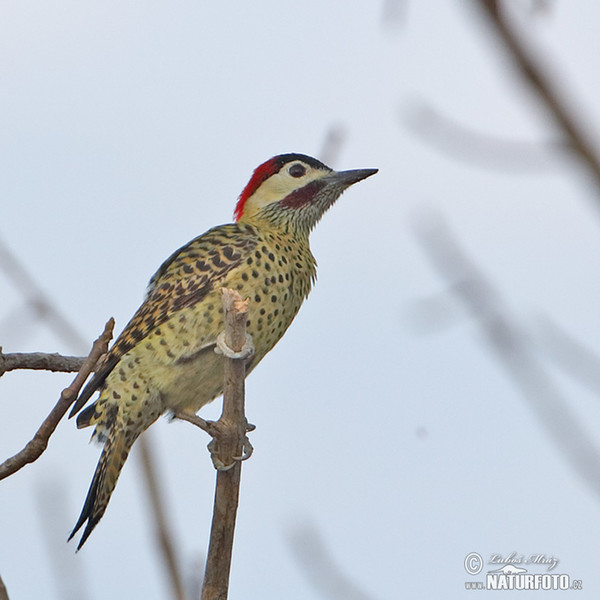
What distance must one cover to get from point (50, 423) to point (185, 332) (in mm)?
2174

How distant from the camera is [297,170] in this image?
23.3 feet

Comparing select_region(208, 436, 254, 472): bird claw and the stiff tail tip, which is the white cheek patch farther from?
select_region(208, 436, 254, 472): bird claw

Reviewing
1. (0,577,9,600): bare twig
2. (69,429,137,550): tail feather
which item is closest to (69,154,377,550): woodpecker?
(69,429,137,550): tail feather

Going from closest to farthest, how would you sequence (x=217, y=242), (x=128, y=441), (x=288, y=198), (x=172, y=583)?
(x=172, y=583), (x=128, y=441), (x=217, y=242), (x=288, y=198)

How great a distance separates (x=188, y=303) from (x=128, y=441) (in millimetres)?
865

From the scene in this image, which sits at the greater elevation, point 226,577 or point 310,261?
point 310,261

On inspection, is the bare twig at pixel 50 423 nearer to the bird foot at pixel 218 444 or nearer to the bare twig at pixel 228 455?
the bare twig at pixel 228 455

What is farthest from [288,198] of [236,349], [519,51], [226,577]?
[519,51]

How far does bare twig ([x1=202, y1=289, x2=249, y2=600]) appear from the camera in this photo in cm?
430

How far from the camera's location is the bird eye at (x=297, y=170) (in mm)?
7078

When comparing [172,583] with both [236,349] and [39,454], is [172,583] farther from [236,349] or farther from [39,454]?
[236,349]

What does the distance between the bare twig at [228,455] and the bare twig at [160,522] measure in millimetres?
1870

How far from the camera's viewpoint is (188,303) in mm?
5758

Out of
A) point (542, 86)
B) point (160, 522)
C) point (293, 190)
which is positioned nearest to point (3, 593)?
point (160, 522)
